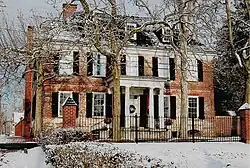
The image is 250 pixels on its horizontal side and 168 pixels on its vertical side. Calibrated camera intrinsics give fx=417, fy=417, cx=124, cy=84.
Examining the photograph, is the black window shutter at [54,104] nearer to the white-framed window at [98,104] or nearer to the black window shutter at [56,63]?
the black window shutter at [56,63]

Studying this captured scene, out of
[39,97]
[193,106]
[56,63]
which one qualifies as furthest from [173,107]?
[39,97]

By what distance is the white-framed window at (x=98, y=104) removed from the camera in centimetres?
3009

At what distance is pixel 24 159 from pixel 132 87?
15.1 meters

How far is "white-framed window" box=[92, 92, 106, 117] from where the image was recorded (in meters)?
30.1

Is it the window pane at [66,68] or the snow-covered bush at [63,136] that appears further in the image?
the window pane at [66,68]

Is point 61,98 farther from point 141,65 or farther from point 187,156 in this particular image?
point 187,156

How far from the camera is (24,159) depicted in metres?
16.5

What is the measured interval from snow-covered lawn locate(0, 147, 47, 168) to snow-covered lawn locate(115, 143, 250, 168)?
3221mm

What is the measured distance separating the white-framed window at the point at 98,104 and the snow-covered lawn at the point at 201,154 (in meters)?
12.3

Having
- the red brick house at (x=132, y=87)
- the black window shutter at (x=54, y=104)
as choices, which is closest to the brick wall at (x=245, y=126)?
the red brick house at (x=132, y=87)

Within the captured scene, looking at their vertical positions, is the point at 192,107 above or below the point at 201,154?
above

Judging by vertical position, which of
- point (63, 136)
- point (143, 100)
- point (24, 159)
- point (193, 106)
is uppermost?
point (143, 100)

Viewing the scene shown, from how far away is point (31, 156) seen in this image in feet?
55.7

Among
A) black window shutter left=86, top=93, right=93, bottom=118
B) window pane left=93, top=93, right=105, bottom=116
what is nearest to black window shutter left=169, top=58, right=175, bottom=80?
window pane left=93, top=93, right=105, bottom=116
